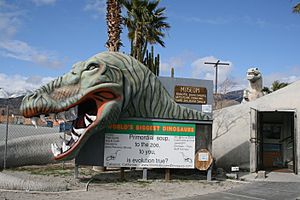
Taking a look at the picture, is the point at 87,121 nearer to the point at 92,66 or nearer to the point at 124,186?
the point at 92,66

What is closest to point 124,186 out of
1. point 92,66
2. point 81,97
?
point 81,97

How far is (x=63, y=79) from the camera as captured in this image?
35.7ft

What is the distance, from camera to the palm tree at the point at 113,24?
58.1 feet

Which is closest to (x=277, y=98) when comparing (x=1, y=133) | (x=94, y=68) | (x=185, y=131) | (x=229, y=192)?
(x=185, y=131)

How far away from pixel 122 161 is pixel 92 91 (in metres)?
2.66

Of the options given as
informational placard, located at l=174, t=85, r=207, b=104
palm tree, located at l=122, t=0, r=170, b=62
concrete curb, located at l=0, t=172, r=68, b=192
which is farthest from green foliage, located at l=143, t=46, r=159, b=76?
concrete curb, located at l=0, t=172, r=68, b=192

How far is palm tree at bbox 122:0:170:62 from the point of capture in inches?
790

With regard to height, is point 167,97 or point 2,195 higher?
point 167,97

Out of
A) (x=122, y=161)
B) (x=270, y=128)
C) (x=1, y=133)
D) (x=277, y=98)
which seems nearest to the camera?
(x=122, y=161)

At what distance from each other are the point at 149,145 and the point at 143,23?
9995mm

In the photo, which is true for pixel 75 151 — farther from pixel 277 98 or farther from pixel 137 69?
pixel 277 98

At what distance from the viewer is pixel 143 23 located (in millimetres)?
20125

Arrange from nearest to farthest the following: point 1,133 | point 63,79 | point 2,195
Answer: point 2,195
point 63,79
point 1,133

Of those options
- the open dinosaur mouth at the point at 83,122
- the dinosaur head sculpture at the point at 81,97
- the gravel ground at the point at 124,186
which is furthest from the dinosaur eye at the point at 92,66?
the gravel ground at the point at 124,186
